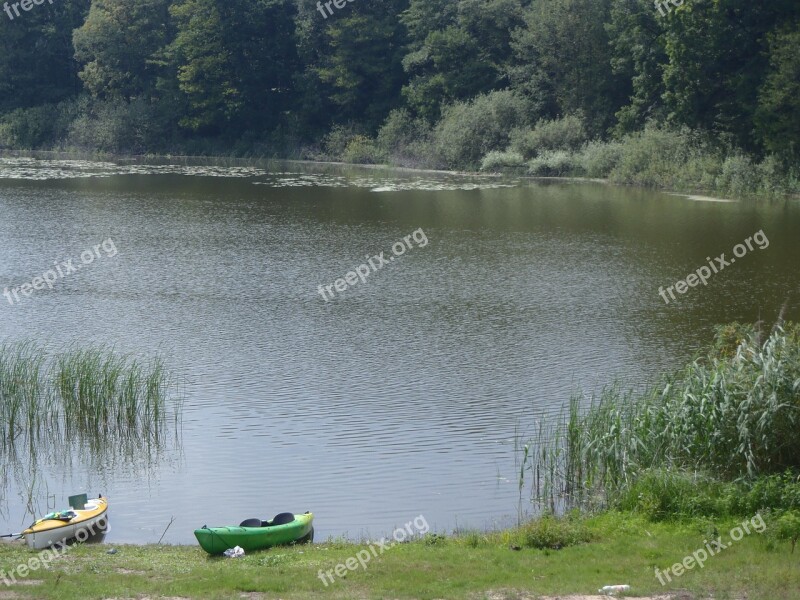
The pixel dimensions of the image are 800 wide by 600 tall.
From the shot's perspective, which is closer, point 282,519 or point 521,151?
point 282,519

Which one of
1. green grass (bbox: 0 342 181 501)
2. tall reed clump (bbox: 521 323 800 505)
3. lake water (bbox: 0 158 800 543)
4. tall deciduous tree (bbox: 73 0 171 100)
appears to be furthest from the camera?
tall deciduous tree (bbox: 73 0 171 100)

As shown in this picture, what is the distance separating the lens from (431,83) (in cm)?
6925

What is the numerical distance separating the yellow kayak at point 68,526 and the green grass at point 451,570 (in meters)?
Result: 0.29

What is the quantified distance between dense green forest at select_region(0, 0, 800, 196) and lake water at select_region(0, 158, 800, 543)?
631 cm

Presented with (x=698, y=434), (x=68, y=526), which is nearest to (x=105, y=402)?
(x=68, y=526)

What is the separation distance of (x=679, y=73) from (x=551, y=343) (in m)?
32.0

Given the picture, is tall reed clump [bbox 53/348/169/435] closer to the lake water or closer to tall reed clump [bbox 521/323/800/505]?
the lake water

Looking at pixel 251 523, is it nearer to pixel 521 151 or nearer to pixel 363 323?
pixel 363 323

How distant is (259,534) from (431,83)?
6016 centimetres

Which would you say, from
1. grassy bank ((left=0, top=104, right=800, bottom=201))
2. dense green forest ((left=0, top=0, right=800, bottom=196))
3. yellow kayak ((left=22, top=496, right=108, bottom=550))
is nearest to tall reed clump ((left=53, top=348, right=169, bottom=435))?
yellow kayak ((left=22, top=496, right=108, bottom=550))

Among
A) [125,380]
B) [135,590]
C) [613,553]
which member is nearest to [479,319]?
[125,380]

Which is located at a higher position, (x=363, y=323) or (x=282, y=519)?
(x=363, y=323)

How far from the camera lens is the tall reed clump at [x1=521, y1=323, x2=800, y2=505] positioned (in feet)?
39.8

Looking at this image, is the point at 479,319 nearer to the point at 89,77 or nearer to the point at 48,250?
the point at 48,250
